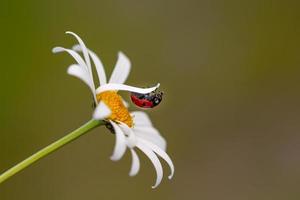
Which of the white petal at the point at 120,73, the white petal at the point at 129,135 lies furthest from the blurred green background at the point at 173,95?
the white petal at the point at 129,135

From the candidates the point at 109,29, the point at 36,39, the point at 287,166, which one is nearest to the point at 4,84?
the point at 36,39

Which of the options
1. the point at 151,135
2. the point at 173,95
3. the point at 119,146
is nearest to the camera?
the point at 119,146

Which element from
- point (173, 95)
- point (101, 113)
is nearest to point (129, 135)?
point (101, 113)

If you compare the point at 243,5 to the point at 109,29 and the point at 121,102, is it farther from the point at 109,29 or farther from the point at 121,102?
the point at 121,102

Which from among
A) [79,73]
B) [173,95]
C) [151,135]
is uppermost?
[79,73]

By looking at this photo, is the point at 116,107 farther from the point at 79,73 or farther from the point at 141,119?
the point at 79,73

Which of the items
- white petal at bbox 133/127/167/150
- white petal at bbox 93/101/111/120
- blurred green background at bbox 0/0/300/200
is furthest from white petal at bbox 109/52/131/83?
blurred green background at bbox 0/0/300/200

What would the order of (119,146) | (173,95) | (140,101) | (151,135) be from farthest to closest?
(173,95) → (140,101) → (151,135) → (119,146)

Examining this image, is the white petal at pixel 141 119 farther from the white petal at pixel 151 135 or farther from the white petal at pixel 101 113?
the white petal at pixel 101 113
